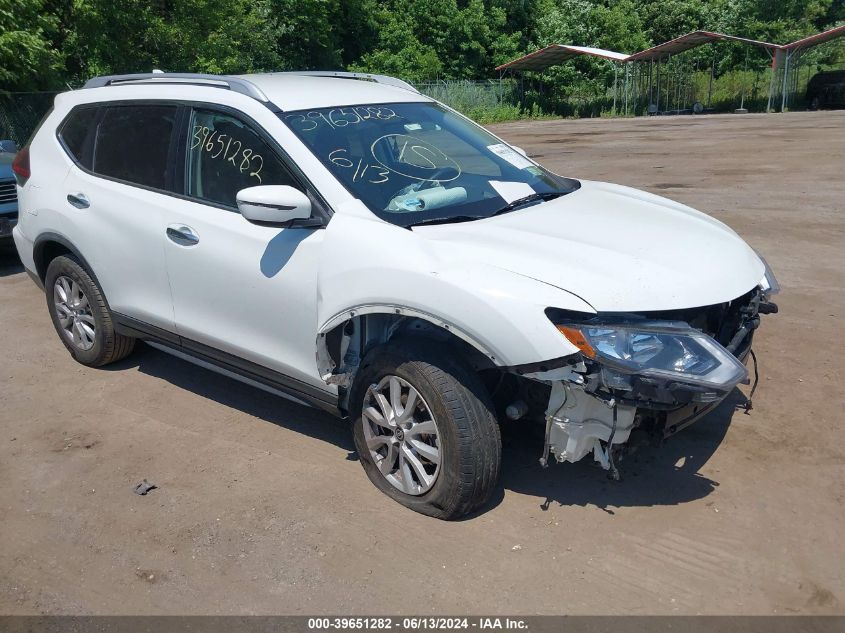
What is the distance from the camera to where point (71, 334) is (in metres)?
5.34

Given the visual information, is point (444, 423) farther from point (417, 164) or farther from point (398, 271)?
point (417, 164)

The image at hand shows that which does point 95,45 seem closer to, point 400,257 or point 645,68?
point 400,257

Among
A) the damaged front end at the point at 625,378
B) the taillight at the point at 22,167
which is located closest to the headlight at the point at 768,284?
the damaged front end at the point at 625,378

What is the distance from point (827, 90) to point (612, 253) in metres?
34.8

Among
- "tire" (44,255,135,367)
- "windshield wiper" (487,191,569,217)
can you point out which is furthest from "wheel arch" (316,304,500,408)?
"tire" (44,255,135,367)

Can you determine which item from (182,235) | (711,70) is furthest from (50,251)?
(711,70)

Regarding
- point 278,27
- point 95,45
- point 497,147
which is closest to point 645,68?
point 278,27

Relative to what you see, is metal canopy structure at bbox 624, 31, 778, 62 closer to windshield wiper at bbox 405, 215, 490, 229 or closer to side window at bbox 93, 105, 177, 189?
side window at bbox 93, 105, 177, 189

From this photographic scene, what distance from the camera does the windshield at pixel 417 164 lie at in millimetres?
3754

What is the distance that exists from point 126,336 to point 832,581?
4.09 m

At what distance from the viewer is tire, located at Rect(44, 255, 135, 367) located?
498cm

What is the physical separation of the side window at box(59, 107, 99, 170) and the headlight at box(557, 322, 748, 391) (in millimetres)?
3433

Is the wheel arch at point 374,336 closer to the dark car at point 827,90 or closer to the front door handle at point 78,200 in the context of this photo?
the front door handle at point 78,200

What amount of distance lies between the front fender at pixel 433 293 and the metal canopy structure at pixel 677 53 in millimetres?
33208
